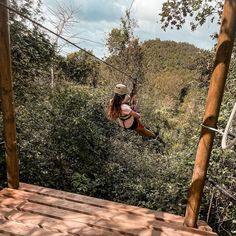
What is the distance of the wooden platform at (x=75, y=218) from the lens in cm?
308

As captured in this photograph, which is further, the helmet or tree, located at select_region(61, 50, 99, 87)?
tree, located at select_region(61, 50, 99, 87)

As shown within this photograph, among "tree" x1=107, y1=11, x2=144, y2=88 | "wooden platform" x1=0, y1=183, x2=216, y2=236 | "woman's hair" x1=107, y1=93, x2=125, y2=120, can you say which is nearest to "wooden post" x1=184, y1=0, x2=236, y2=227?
"wooden platform" x1=0, y1=183, x2=216, y2=236

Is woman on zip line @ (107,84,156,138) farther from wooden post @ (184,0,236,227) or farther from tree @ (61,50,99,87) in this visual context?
tree @ (61,50,99,87)

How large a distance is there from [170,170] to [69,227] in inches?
155

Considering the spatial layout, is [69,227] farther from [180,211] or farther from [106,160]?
[106,160]

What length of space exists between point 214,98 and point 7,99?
2299 millimetres

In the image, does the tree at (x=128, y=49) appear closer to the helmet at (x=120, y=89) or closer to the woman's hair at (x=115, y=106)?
the woman's hair at (x=115, y=106)

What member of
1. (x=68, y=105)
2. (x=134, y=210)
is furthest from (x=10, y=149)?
(x=68, y=105)

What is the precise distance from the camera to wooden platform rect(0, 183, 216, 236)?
308 cm

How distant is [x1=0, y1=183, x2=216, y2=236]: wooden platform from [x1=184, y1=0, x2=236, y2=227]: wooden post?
30 centimetres

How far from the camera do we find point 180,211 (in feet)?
20.1

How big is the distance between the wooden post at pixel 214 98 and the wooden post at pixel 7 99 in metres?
2.13

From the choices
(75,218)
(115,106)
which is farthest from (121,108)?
(75,218)

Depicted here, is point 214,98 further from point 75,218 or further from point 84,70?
point 84,70
